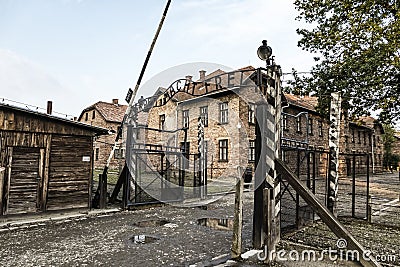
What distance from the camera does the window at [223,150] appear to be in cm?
2133

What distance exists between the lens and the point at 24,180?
863cm

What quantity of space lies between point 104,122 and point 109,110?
2395 millimetres

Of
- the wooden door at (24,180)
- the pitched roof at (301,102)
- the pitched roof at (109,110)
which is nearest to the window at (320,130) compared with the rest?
the pitched roof at (301,102)

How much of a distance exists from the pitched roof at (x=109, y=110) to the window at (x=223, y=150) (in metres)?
16.3

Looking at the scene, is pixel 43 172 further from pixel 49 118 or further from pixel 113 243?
pixel 113 243

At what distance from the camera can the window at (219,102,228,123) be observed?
2153 centimetres

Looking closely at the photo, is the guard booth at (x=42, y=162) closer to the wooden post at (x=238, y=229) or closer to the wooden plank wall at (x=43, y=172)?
the wooden plank wall at (x=43, y=172)

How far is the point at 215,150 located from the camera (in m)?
22.0

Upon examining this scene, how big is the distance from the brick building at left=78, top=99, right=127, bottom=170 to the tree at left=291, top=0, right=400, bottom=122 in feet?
71.6

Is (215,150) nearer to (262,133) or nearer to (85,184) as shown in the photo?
(85,184)

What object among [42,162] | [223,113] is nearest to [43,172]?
[42,162]

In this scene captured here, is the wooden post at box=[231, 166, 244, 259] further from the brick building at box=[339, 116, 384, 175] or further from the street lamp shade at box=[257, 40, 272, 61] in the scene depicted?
the brick building at box=[339, 116, 384, 175]

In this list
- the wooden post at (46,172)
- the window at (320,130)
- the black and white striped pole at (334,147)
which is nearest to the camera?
the black and white striped pole at (334,147)

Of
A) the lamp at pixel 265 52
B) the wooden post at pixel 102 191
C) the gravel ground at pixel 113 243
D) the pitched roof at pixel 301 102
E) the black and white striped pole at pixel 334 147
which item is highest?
the pitched roof at pixel 301 102
